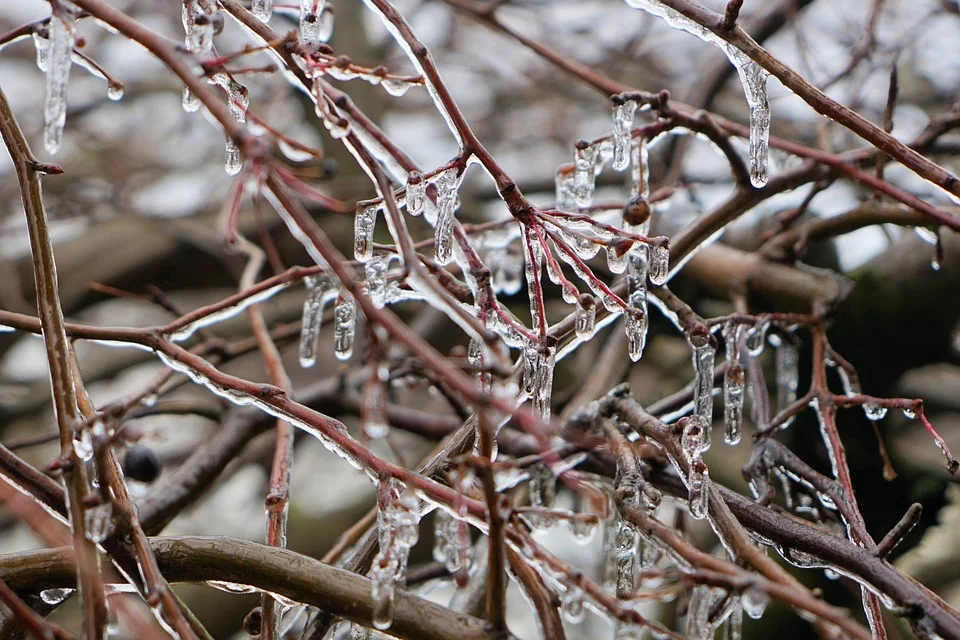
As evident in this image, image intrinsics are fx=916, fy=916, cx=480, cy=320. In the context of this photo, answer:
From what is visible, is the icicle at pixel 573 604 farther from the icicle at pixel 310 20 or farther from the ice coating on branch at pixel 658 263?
the icicle at pixel 310 20

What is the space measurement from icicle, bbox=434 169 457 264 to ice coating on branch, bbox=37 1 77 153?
0.47 m

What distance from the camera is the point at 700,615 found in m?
1.08

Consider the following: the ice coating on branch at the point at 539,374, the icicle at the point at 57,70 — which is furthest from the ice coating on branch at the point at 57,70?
the ice coating on branch at the point at 539,374

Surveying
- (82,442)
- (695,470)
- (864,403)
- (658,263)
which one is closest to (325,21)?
(658,263)

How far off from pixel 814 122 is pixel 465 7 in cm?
192

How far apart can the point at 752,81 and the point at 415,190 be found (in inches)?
20.0

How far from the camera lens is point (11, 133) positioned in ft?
3.70

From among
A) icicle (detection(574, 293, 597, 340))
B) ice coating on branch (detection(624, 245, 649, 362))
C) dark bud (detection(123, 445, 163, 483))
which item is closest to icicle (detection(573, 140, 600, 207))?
ice coating on branch (detection(624, 245, 649, 362))

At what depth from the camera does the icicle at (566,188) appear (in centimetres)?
160

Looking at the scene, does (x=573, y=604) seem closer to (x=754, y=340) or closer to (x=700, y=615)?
(x=700, y=615)

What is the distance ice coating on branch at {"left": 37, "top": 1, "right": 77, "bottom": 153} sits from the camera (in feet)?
3.47

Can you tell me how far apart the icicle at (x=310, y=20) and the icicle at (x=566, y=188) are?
507mm

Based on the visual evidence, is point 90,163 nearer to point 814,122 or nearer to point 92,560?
point 814,122

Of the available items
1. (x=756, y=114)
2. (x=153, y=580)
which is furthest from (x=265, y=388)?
(x=756, y=114)
